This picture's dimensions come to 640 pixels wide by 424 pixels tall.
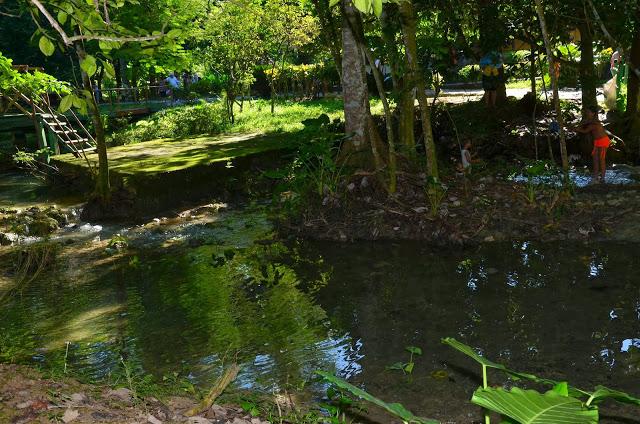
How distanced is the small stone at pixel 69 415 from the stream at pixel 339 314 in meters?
1.40

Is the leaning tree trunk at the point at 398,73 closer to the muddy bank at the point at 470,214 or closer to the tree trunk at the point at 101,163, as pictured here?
the muddy bank at the point at 470,214

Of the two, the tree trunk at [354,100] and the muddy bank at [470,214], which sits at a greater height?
the tree trunk at [354,100]

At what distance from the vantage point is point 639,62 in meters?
13.4

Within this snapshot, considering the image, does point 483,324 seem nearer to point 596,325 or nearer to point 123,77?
point 596,325

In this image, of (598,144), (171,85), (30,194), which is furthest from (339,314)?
(171,85)

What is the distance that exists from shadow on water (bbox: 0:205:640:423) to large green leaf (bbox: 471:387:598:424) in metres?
2.16

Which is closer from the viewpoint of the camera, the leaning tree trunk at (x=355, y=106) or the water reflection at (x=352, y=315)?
the water reflection at (x=352, y=315)

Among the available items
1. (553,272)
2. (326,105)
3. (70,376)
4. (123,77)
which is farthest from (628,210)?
(123,77)

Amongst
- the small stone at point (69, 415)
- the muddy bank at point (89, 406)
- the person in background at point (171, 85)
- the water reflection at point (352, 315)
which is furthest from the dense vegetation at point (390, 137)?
the person in background at point (171, 85)

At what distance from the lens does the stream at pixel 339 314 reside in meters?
4.95

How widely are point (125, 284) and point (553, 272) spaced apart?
4.75 meters

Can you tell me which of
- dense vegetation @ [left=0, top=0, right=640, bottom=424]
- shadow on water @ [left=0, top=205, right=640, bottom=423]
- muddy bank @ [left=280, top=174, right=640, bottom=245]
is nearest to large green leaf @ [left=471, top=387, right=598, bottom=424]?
dense vegetation @ [left=0, top=0, right=640, bottom=424]

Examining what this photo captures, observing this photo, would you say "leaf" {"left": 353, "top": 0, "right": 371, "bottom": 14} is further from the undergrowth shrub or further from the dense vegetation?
the undergrowth shrub

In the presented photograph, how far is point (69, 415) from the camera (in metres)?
3.59
